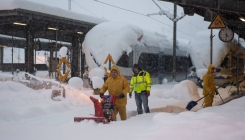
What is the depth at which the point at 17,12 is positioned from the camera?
17.3 metres

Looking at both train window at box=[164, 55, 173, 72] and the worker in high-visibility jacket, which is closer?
the worker in high-visibility jacket

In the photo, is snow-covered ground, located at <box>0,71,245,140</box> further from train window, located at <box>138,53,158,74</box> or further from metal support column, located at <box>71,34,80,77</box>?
metal support column, located at <box>71,34,80,77</box>

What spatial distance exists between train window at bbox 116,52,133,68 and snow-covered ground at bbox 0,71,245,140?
234 inches

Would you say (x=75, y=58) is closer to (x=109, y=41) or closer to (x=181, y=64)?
(x=181, y=64)

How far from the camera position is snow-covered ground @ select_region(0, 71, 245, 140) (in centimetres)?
500

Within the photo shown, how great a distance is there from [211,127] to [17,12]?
14.7 meters

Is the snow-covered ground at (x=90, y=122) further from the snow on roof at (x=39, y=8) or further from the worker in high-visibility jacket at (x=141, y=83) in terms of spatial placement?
the snow on roof at (x=39, y=8)

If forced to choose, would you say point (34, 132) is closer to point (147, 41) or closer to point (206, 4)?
point (206, 4)

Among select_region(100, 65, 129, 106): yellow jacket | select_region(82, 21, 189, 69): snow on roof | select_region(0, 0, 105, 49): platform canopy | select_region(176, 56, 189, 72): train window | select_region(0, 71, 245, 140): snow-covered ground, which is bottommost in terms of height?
select_region(0, 71, 245, 140): snow-covered ground

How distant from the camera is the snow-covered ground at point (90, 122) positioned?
4996 mm

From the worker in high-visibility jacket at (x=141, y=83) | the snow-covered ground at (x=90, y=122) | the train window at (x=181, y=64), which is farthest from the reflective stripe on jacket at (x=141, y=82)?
the train window at (x=181, y=64)

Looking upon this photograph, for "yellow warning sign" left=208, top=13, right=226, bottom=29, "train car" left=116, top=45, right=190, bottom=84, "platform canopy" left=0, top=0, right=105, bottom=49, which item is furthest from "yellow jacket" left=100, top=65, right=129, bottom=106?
"platform canopy" left=0, top=0, right=105, bottom=49

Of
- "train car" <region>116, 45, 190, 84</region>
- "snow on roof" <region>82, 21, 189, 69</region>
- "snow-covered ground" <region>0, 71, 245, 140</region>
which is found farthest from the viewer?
"train car" <region>116, 45, 190, 84</region>

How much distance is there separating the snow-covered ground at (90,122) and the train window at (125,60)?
19.5 feet
